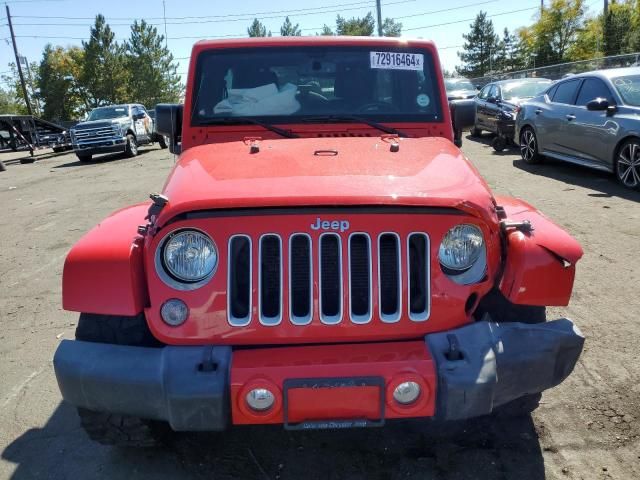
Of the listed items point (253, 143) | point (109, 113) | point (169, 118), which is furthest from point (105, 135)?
point (253, 143)

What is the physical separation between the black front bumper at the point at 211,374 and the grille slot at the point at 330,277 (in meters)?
0.40

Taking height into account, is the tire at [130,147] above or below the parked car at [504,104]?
below

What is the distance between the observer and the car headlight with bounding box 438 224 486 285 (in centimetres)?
239

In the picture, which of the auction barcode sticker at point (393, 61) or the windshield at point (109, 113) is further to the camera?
the windshield at point (109, 113)

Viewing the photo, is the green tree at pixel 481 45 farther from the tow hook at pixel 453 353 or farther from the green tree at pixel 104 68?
the tow hook at pixel 453 353

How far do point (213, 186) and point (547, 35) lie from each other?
167 feet

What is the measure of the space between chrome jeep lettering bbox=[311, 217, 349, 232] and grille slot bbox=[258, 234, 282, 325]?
16cm

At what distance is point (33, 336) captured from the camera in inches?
169

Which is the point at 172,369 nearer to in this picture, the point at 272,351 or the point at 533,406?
the point at 272,351

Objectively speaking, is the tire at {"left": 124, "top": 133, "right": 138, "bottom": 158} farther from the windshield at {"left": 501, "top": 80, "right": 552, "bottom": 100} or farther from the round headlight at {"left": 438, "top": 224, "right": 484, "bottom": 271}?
the round headlight at {"left": 438, "top": 224, "right": 484, "bottom": 271}

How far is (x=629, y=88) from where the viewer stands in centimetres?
836

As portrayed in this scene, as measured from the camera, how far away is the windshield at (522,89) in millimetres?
13914

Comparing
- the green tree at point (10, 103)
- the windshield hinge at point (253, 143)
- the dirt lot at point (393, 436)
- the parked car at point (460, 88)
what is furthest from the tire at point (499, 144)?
the green tree at point (10, 103)

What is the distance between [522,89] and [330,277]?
43.7 feet
